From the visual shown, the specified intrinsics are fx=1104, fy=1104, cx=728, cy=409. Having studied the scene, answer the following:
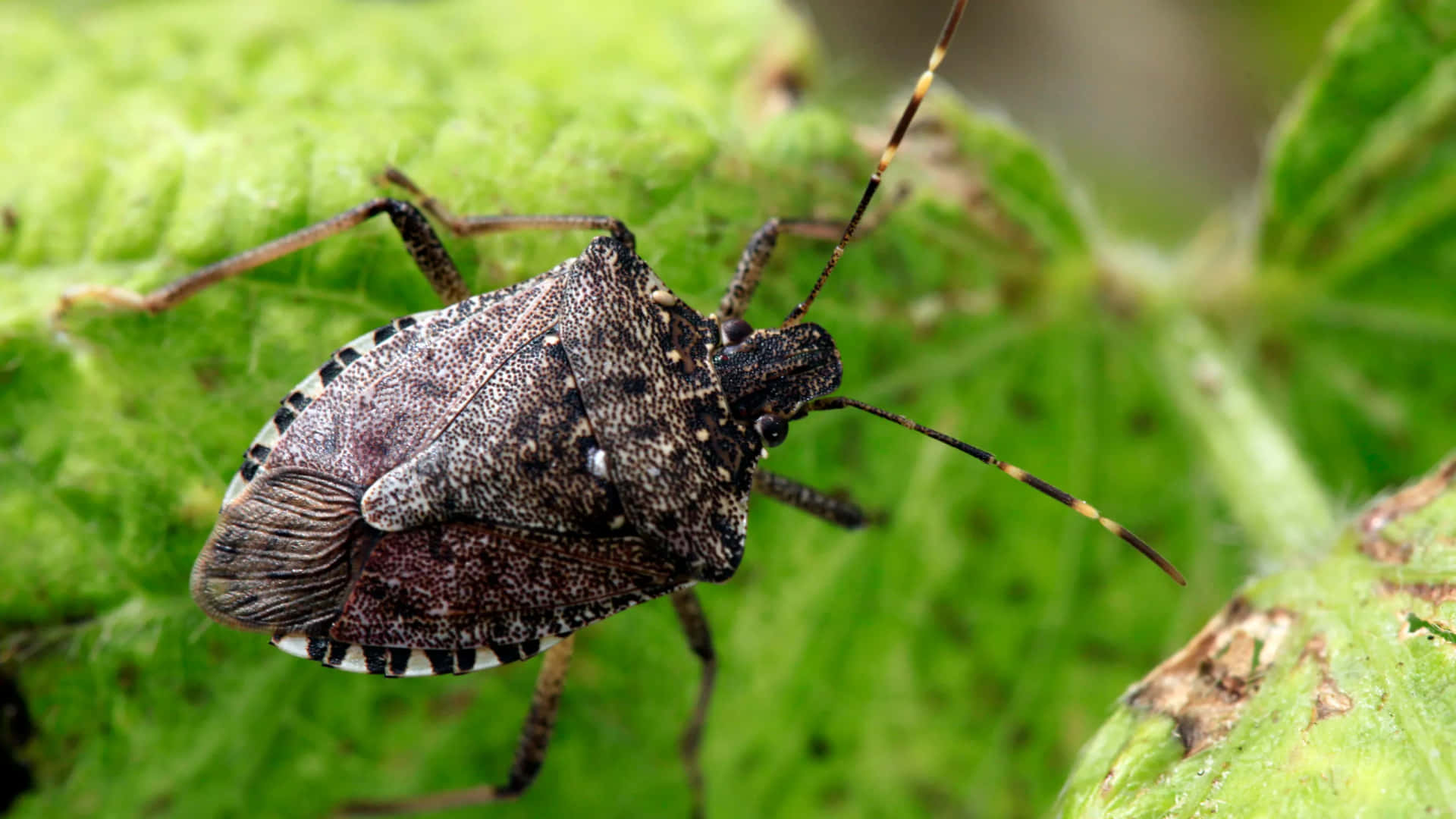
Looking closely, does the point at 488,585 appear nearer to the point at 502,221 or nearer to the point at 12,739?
the point at 502,221

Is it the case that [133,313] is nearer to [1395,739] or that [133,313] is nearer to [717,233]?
[717,233]

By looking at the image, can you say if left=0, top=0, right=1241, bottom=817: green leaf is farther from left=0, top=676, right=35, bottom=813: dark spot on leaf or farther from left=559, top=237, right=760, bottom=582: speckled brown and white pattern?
left=559, top=237, right=760, bottom=582: speckled brown and white pattern

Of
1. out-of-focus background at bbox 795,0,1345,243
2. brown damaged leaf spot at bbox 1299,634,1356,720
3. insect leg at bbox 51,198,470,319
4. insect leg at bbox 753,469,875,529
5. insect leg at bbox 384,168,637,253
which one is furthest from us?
out-of-focus background at bbox 795,0,1345,243

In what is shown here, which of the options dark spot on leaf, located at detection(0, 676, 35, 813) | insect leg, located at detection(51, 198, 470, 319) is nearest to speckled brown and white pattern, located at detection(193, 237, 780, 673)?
insect leg, located at detection(51, 198, 470, 319)

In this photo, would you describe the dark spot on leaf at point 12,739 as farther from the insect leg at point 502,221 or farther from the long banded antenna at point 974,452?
the long banded antenna at point 974,452

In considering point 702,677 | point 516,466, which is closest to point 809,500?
point 702,677

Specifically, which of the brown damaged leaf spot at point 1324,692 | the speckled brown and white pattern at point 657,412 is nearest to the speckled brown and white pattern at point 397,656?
the speckled brown and white pattern at point 657,412
